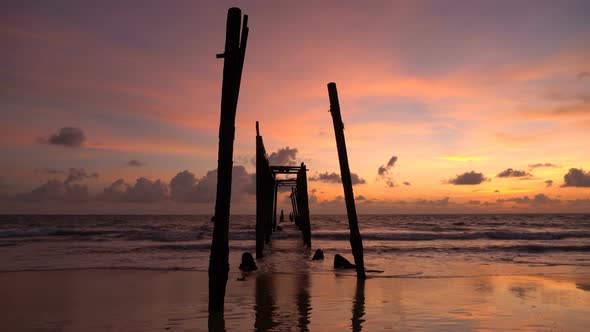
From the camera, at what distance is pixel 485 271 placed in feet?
45.2

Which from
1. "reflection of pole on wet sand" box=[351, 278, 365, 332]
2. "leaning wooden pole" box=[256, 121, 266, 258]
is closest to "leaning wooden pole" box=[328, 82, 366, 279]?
"reflection of pole on wet sand" box=[351, 278, 365, 332]

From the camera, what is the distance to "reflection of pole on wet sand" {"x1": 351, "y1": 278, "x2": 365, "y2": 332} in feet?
21.3

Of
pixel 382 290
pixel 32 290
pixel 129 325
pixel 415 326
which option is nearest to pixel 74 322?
pixel 129 325

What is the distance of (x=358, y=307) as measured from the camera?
7.76 meters

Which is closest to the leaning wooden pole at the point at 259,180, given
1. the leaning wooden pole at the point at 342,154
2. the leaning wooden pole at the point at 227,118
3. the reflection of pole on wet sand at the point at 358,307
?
the leaning wooden pole at the point at 342,154

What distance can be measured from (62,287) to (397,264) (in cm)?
1077

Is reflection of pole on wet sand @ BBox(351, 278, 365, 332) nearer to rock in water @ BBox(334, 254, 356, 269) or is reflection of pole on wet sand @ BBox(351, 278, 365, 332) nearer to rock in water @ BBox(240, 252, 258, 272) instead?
rock in water @ BBox(334, 254, 356, 269)

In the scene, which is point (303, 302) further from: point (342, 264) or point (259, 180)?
point (259, 180)

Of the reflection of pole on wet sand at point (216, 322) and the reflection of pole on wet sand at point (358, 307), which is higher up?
the reflection of pole on wet sand at point (216, 322)

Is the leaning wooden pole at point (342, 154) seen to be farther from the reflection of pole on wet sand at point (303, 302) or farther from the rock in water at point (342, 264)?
the rock in water at point (342, 264)

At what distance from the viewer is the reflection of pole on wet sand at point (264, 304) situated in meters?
6.64

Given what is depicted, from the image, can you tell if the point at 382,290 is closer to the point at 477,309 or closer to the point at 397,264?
the point at 477,309

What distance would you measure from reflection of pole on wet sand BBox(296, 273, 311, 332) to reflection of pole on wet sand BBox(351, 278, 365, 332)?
0.75 m

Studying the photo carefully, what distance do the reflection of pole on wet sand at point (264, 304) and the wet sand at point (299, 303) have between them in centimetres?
2
